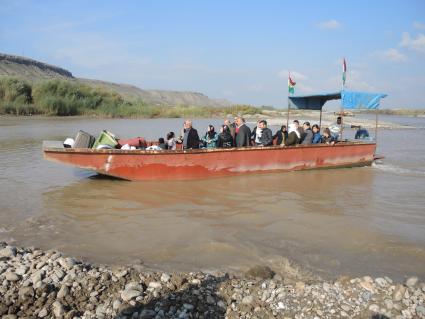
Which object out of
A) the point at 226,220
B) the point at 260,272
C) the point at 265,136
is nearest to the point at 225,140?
the point at 265,136

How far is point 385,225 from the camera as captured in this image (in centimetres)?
741

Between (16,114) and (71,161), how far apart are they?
29.7 m

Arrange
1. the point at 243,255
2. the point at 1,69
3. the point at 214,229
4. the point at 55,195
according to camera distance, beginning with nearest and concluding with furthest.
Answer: the point at 243,255 < the point at 214,229 < the point at 55,195 < the point at 1,69

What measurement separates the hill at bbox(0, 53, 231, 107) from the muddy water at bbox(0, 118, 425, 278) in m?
40.7

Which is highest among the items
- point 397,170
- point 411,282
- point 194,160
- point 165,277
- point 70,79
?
point 70,79

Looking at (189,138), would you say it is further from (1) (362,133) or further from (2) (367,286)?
(1) (362,133)

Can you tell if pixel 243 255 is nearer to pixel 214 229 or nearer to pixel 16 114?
pixel 214 229

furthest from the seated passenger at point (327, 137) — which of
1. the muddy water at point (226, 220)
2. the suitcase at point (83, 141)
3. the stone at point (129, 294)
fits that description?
the stone at point (129, 294)

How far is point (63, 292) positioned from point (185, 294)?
130cm

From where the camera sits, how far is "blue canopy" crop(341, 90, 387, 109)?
506 inches

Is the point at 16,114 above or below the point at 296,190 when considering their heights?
above

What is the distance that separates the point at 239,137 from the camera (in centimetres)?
1138

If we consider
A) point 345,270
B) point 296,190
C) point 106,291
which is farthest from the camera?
point 296,190

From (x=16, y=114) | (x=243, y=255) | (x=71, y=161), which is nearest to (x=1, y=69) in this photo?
(x=16, y=114)
